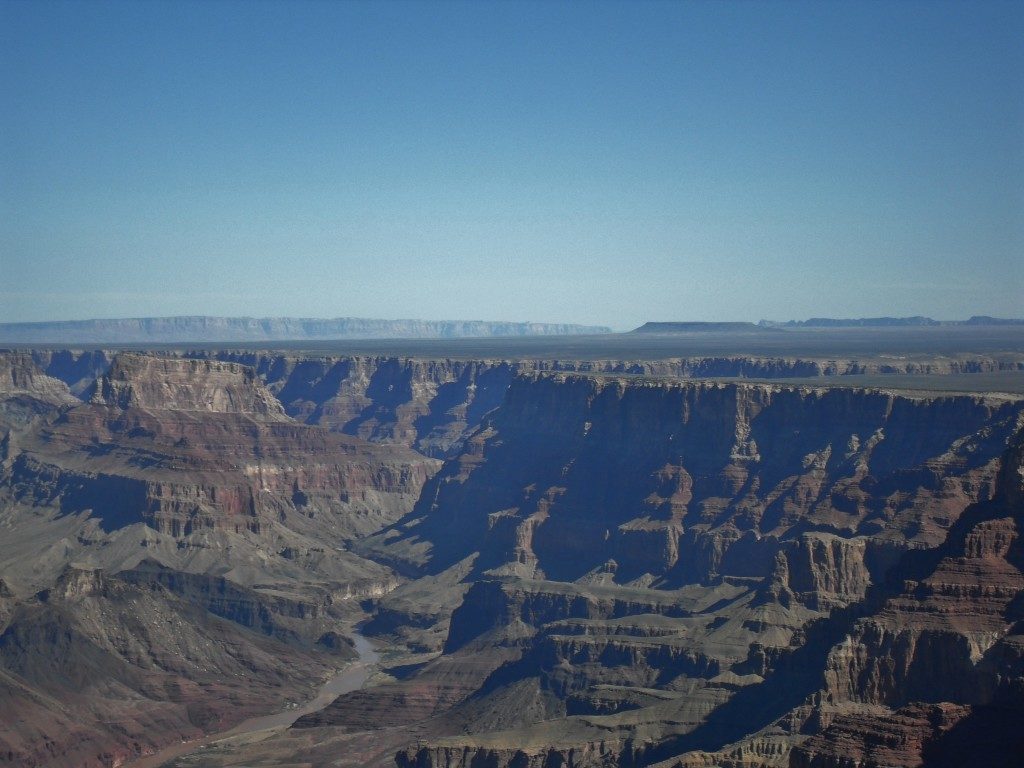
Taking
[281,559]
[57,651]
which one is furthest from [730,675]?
[281,559]

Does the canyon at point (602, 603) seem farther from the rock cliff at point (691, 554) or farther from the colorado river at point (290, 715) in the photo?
the colorado river at point (290, 715)

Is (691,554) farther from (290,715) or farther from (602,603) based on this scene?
(290,715)

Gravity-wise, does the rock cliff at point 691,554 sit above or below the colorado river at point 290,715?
above

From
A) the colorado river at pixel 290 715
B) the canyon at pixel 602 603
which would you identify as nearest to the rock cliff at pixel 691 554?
the canyon at pixel 602 603

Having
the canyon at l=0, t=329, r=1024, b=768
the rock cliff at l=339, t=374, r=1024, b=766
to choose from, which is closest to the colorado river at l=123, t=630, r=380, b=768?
the canyon at l=0, t=329, r=1024, b=768

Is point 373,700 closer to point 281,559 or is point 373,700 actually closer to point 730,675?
point 730,675

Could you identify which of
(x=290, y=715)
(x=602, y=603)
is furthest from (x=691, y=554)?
(x=290, y=715)
